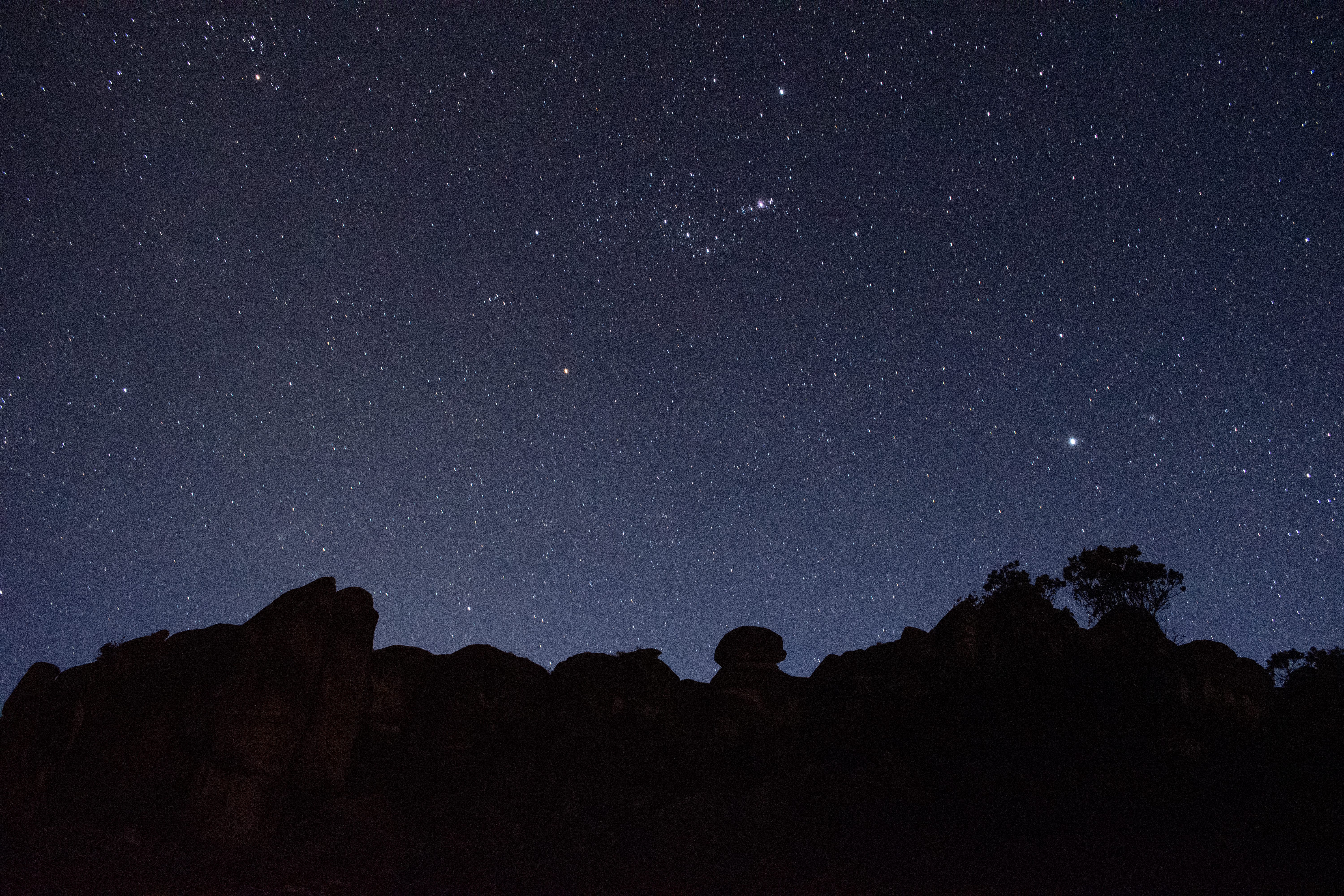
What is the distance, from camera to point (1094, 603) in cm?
3494

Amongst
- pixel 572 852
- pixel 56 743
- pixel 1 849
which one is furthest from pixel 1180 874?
pixel 56 743

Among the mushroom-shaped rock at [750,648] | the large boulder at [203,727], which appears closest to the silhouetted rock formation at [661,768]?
the large boulder at [203,727]

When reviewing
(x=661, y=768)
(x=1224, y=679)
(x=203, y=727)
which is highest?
(x=1224, y=679)

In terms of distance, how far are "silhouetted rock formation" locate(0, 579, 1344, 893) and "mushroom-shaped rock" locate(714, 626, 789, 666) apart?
2.57m

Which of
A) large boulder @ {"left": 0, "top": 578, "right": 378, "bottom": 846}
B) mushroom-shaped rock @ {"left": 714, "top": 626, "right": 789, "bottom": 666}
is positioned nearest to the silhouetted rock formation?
large boulder @ {"left": 0, "top": 578, "right": 378, "bottom": 846}

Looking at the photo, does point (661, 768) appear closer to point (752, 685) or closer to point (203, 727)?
point (752, 685)

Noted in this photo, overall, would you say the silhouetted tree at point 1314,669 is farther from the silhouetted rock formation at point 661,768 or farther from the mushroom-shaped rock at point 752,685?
the mushroom-shaped rock at point 752,685

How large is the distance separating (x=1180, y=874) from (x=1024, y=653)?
7.02 metres

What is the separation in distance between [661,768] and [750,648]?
9614 mm

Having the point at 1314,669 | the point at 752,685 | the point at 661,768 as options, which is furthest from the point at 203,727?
the point at 1314,669

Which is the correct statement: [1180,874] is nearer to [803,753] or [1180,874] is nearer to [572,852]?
[803,753]

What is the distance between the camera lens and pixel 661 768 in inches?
1326

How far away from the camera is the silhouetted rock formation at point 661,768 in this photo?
21484 mm

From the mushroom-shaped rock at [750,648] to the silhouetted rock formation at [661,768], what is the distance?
2.57 m
